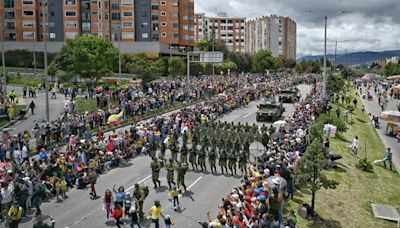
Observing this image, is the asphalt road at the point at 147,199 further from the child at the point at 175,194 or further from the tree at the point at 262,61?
the tree at the point at 262,61

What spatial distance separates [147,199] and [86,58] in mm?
39877

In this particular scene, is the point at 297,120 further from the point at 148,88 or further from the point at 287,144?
the point at 148,88

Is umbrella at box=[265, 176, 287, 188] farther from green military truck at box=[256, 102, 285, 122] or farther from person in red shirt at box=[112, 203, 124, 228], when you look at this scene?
green military truck at box=[256, 102, 285, 122]

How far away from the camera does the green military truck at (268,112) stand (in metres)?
36.4

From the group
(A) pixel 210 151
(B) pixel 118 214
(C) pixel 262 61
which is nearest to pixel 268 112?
(A) pixel 210 151

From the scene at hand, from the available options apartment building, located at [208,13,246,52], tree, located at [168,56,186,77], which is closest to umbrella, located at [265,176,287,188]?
tree, located at [168,56,186,77]

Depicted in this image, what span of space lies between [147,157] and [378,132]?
25.4 meters

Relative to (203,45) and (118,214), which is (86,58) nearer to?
(118,214)

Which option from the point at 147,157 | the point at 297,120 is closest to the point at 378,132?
the point at 297,120

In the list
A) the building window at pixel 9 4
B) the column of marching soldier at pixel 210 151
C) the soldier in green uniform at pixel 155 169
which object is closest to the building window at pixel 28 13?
the building window at pixel 9 4

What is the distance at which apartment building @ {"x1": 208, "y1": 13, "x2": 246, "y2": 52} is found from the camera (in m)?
154

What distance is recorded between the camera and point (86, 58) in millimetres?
53812

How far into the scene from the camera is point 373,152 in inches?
1241

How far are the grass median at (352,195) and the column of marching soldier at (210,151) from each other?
392cm
